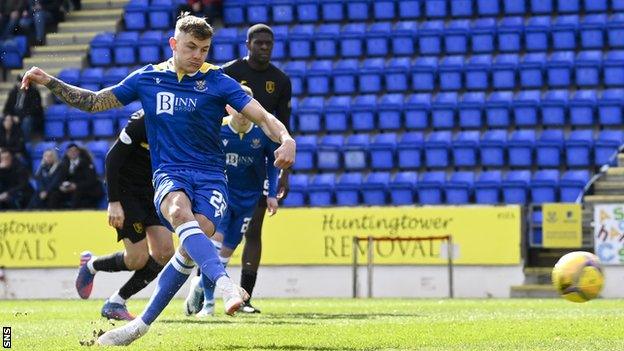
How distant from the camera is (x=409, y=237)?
18953 mm

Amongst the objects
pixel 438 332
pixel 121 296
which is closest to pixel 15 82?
pixel 121 296

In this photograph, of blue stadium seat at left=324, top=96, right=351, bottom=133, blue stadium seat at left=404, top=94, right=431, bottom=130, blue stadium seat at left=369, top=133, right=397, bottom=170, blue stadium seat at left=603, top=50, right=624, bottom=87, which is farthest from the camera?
blue stadium seat at left=324, top=96, right=351, bottom=133

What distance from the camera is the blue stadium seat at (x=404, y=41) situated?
80.8 feet

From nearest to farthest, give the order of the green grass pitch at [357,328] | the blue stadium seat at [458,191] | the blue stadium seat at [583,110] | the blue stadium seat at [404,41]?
the green grass pitch at [357,328] → the blue stadium seat at [458,191] → the blue stadium seat at [583,110] → the blue stadium seat at [404,41]

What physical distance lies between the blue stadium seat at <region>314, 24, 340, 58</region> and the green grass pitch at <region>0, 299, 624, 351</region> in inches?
462

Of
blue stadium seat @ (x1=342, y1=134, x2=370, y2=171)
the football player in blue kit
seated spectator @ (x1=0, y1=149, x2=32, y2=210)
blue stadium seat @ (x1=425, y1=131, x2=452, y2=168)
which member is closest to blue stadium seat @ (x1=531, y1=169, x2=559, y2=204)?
blue stadium seat @ (x1=425, y1=131, x2=452, y2=168)

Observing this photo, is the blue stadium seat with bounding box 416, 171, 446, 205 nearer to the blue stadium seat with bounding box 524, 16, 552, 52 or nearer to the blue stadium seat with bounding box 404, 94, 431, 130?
the blue stadium seat with bounding box 404, 94, 431, 130

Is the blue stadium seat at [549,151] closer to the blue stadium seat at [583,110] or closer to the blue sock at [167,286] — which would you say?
the blue stadium seat at [583,110]

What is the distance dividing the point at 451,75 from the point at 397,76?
0.95 metres

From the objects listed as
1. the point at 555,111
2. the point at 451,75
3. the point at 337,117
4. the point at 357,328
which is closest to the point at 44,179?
the point at 337,117

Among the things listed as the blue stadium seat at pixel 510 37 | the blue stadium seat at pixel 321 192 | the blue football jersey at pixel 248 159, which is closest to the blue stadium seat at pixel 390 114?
the blue stadium seat at pixel 321 192

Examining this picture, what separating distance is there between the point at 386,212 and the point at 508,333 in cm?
996

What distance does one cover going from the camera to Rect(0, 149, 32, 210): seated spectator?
847 inches

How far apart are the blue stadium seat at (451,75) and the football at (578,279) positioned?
48.6 feet
